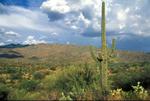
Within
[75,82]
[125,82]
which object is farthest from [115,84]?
[75,82]

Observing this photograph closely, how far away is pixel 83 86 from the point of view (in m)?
24.3

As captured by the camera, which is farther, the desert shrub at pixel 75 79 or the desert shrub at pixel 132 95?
the desert shrub at pixel 75 79

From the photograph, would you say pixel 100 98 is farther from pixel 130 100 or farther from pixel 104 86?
pixel 104 86

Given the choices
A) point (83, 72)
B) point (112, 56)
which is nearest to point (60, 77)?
point (83, 72)

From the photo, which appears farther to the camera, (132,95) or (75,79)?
(75,79)

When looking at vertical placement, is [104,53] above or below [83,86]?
above

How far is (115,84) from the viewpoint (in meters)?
28.8

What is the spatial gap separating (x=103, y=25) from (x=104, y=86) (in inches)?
157

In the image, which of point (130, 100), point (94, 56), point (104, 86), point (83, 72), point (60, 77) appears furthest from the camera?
point (60, 77)

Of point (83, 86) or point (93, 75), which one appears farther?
point (93, 75)

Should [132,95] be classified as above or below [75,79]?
above

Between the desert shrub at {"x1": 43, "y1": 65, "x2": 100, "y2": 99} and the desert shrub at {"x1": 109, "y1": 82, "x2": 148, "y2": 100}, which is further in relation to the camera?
the desert shrub at {"x1": 43, "y1": 65, "x2": 100, "y2": 99}

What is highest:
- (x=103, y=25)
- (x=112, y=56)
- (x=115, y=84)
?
(x=103, y=25)

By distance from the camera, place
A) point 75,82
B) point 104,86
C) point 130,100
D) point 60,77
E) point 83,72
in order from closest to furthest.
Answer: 1. point 130,100
2. point 104,86
3. point 75,82
4. point 83,72
5. point 60,77
